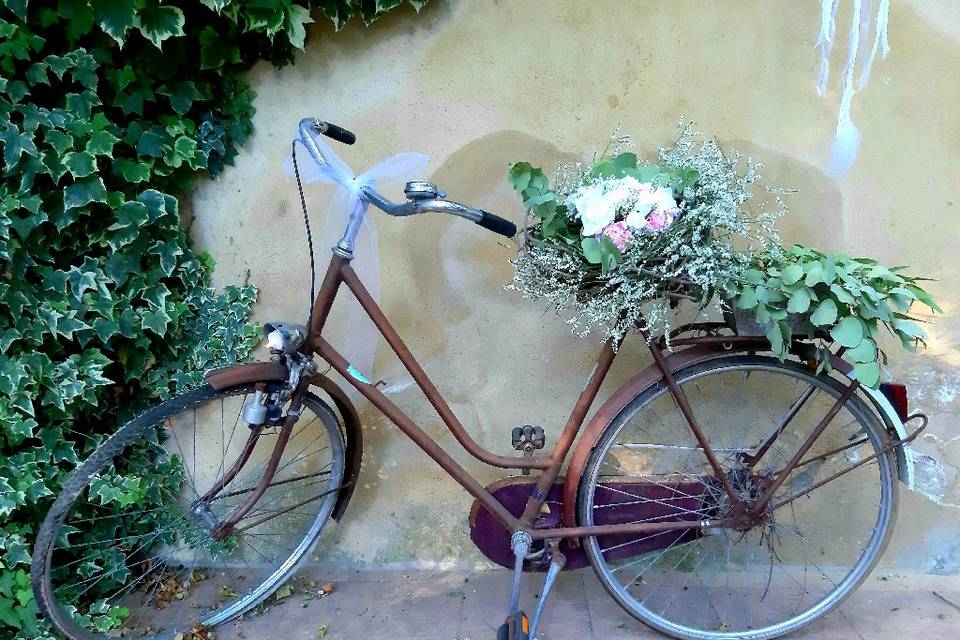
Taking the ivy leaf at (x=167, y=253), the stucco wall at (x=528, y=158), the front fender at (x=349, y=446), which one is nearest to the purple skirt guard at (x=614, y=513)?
the stucco wall at (x=528, y=158)

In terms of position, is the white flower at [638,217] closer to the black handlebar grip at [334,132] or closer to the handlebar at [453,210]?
the handlebar at [453,210]

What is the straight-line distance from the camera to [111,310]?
2.44 m

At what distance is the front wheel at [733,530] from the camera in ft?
7.78

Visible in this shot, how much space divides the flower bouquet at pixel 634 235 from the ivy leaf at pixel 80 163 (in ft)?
4.57

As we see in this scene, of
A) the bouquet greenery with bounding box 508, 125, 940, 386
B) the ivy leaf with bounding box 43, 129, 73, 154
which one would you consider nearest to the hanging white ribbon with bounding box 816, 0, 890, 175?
the bouquet greenery with bounding box 508, 125, 940, 386

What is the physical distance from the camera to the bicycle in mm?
2176

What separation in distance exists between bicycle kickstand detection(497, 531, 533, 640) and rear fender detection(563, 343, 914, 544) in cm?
19

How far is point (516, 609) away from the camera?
2199mm

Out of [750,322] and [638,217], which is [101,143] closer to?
[638,217]

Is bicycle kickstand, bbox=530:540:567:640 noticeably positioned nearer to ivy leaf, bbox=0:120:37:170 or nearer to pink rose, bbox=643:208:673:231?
pink rose, bbox=643:208:673:231

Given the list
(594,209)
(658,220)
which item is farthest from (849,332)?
(594,209)

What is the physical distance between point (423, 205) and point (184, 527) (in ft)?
5.07

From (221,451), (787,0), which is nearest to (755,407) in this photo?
(787,0)

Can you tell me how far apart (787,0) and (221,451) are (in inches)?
108
